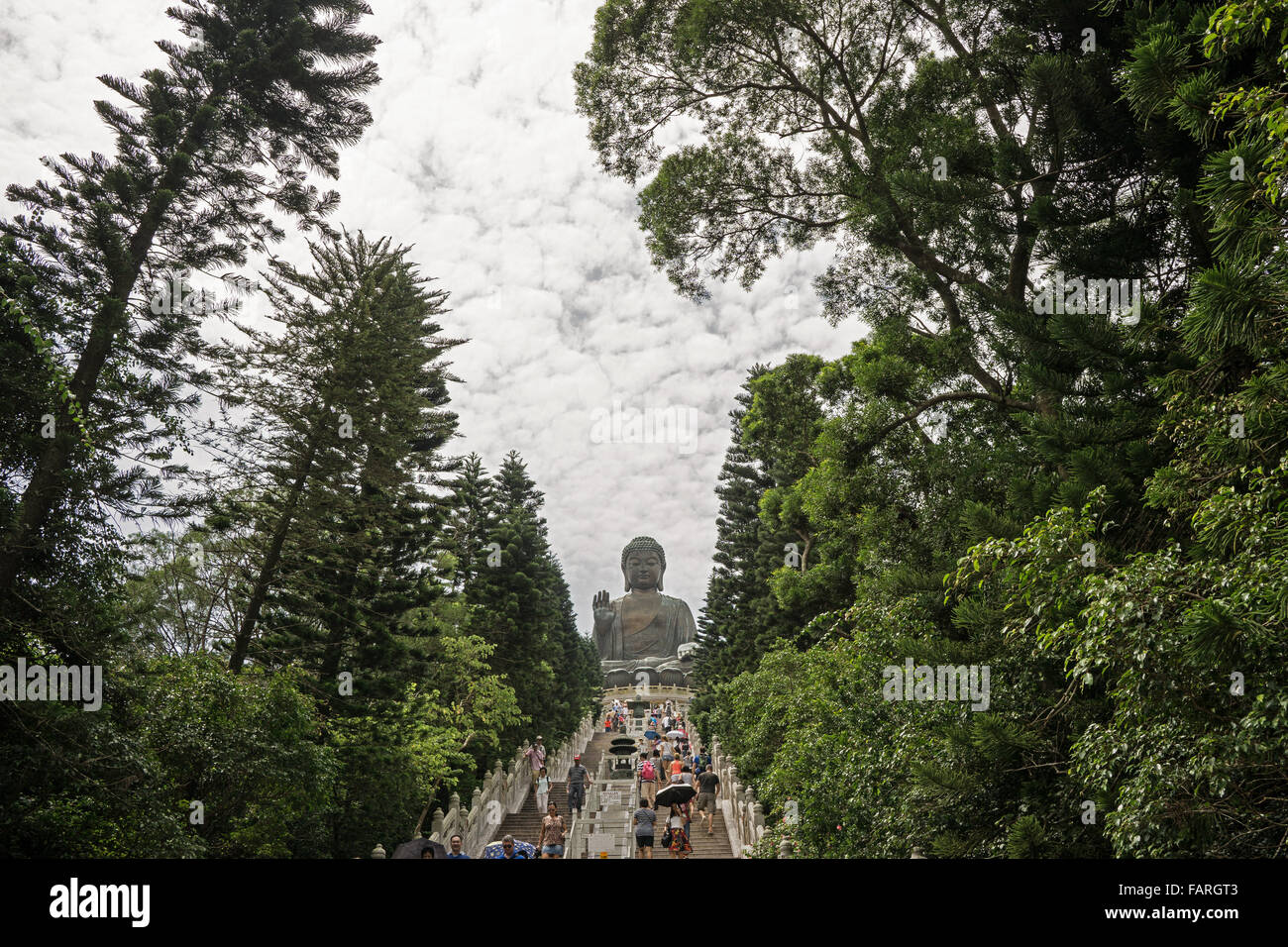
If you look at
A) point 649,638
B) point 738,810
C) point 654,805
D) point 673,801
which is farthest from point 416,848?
point 649,638

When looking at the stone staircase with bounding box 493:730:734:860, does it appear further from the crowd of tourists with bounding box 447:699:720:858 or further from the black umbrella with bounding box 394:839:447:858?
the black umbrella with bounding box 394:839:447:858

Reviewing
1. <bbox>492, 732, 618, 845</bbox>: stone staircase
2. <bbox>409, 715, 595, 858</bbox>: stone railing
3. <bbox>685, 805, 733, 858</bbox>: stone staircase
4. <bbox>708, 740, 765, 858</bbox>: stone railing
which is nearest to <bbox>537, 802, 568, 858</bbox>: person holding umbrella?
<bbox>409, 715, 595, 858</bbox>: stone railing

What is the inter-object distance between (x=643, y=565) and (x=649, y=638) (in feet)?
17.3

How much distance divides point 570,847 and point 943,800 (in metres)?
9.84

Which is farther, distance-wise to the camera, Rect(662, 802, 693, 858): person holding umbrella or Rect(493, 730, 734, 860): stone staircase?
Rect(493, 730, 734, 860): stone staircase

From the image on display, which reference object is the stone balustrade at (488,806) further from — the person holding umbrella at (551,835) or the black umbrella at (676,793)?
the black umbrella at (676,793)

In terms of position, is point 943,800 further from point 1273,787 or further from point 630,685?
point 630,685

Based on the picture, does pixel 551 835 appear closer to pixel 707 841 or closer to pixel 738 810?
pixel 738 810

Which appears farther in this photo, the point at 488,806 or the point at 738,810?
the point at 488,806

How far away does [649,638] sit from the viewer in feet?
171

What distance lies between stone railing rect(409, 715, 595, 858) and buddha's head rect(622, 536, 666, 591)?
1072 inches

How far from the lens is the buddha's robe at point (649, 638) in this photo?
5191cm

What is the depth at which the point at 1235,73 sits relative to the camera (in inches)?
228

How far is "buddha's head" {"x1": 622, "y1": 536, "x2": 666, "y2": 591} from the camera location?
176ft
